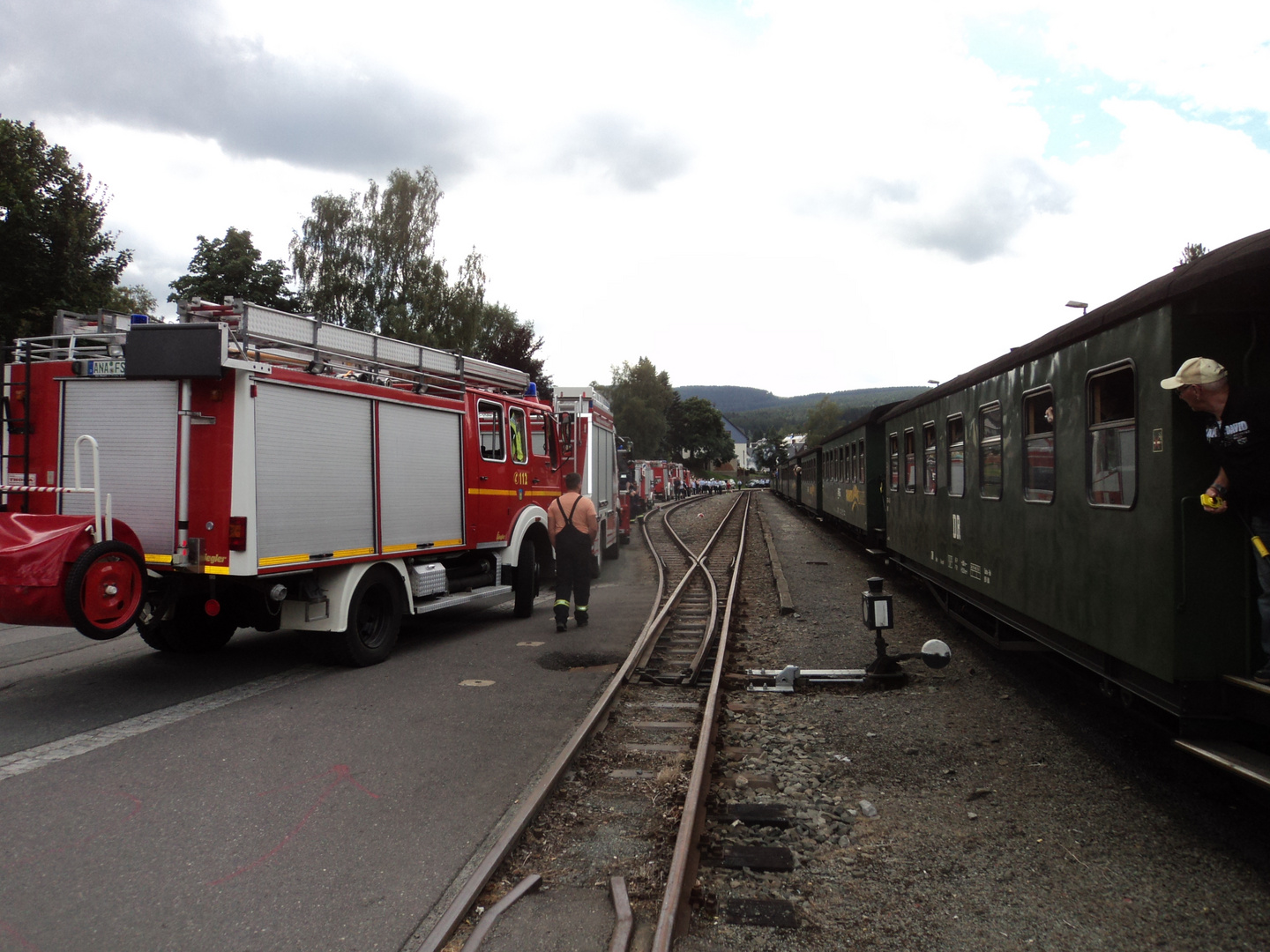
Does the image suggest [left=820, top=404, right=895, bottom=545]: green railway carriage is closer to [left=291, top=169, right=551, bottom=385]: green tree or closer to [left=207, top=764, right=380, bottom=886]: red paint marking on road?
[left=207, top=764, right=380, bottom=886]: red paint marking on road

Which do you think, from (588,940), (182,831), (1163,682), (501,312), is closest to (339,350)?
(182,831)

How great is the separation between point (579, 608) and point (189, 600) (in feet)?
13.3

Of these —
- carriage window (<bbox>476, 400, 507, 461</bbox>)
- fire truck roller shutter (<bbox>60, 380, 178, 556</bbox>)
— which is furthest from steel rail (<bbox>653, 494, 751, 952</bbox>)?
carriage window (<bbox>476, 400, 507, 461</bbox>)

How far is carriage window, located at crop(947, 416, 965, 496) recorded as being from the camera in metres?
8.38

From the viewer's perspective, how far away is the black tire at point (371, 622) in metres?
7.48

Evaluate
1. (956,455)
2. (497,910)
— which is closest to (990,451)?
(956,455)

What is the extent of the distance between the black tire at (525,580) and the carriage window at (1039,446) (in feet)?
19.8

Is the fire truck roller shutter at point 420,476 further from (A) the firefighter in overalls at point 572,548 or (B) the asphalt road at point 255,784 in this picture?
(B) the asphalt road at point 255,784

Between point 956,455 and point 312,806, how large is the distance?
6.87 meters

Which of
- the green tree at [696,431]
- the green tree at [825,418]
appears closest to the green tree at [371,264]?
the green tree at [696,431]

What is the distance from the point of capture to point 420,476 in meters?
8.37

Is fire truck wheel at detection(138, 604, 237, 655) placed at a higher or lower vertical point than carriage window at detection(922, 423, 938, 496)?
lower

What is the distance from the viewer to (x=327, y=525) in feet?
23.3

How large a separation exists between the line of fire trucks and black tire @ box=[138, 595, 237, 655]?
0.06ft
